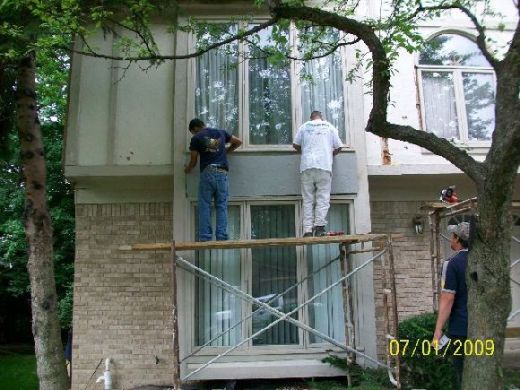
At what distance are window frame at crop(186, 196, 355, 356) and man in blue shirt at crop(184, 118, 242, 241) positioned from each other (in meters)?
0.51

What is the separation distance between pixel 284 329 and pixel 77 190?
372 centimetres

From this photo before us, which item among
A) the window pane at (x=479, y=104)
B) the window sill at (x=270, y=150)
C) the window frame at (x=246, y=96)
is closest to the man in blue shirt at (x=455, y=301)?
the window sill at (x=270, y=150)

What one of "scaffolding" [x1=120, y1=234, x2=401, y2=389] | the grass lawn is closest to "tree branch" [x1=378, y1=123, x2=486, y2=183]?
"scaffolding" [x1=120, y1=234, x2=401, y2=389]

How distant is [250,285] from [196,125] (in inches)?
89.4

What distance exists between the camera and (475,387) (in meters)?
4.33

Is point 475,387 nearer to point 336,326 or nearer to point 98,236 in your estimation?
point 336,326

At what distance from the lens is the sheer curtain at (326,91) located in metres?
7.78

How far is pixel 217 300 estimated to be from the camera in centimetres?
724

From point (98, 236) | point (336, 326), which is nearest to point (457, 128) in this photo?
point (336, 326)

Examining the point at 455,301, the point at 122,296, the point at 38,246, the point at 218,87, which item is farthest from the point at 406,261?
the point at 38,246

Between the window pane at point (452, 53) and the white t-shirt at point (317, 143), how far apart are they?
8.53 feet

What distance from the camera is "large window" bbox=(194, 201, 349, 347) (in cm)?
716

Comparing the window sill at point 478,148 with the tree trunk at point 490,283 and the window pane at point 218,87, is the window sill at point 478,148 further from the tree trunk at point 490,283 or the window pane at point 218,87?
the tree trunk at point 490,283
